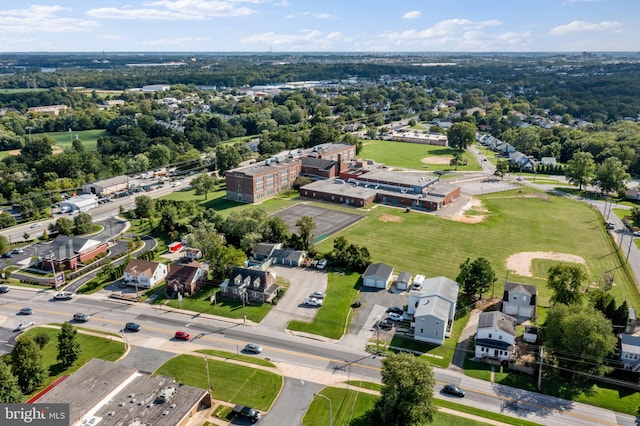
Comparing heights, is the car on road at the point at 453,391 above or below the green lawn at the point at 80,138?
below

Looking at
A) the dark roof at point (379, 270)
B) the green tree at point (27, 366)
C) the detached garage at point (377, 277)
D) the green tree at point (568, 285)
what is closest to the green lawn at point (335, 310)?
the detached garage at point (377, 277)

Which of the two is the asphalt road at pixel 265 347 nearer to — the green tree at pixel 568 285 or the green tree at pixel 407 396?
the green tree at pixel 407 396

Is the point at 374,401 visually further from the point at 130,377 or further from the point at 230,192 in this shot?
the point at 230,192

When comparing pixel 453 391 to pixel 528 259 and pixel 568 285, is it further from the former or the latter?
pixel 528 259

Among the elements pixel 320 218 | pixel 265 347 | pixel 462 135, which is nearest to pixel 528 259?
pixel 320 218

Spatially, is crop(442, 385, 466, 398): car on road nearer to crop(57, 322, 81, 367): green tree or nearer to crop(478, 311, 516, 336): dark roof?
crop(478, 311, 516, 336): dark roof

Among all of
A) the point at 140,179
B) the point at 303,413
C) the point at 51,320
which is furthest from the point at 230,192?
the point at 303,413
